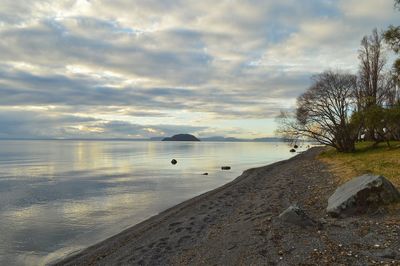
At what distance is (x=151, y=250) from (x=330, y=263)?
622 cm

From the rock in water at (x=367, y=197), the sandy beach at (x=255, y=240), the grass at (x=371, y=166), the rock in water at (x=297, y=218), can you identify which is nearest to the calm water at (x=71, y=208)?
the sandy beach at (x=255, y=240)

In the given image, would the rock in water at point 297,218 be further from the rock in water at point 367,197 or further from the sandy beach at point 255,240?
the rock in water at point 367,197

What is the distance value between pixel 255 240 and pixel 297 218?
161 cm

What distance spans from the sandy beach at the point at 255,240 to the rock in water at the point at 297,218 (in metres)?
0.23

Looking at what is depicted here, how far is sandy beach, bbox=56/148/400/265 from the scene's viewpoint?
8.74 meters

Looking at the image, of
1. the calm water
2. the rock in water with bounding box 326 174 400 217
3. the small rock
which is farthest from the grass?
the calm water

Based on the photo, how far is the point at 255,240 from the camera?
10609 mm

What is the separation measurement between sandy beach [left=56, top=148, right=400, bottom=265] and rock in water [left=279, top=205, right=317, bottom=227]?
0.23 m

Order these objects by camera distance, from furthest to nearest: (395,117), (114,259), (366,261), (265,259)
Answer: (395,117), (114,259), (265,259), (366,261)

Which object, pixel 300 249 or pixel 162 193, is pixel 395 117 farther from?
pixel 300 249

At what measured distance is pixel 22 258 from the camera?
1334cm

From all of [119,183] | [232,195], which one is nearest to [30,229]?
[232,195]

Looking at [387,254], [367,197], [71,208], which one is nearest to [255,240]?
[387,254]

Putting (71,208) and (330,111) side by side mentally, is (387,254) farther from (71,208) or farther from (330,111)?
(330,111)
